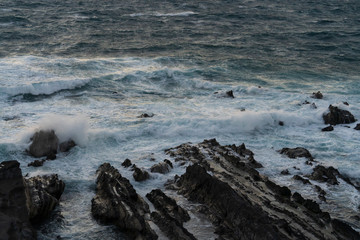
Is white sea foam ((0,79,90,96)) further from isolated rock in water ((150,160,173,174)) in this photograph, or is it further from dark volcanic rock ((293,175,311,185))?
dark volcanic rock ((293,175,311,185))

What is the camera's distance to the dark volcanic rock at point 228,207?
8.53 meters

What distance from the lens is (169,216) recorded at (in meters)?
9.42

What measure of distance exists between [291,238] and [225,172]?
3570 millimetres

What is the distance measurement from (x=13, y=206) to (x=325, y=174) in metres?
9.37

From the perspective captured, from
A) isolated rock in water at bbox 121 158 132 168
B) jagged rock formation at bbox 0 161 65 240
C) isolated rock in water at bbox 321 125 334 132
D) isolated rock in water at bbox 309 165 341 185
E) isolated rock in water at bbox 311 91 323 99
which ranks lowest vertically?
isolated rock in water at bbox 321 125 334 132

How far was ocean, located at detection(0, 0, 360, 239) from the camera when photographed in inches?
Answer: 509

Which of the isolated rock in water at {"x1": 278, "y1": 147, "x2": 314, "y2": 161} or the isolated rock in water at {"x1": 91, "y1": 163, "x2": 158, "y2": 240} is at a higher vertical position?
the isolated rock in water at {"x1": 91, "y1": 163, "x2": 158, "y2": 240}

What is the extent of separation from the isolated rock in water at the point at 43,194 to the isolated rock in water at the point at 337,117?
1230cm

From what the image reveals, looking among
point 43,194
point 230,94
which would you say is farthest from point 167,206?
point 230,94

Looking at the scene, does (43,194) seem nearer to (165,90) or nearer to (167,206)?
(167,206)

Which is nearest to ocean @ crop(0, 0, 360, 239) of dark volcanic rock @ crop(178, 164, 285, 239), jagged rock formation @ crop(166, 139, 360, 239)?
dark volcanic rock @ crop(178, 164, 285, 239)

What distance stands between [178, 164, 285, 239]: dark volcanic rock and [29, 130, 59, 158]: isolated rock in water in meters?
5.20

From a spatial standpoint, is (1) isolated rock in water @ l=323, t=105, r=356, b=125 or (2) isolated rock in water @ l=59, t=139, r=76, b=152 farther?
(1) isolated rock in water @ l=323, t=105, r=356, b=125

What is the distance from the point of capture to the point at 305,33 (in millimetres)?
37156
